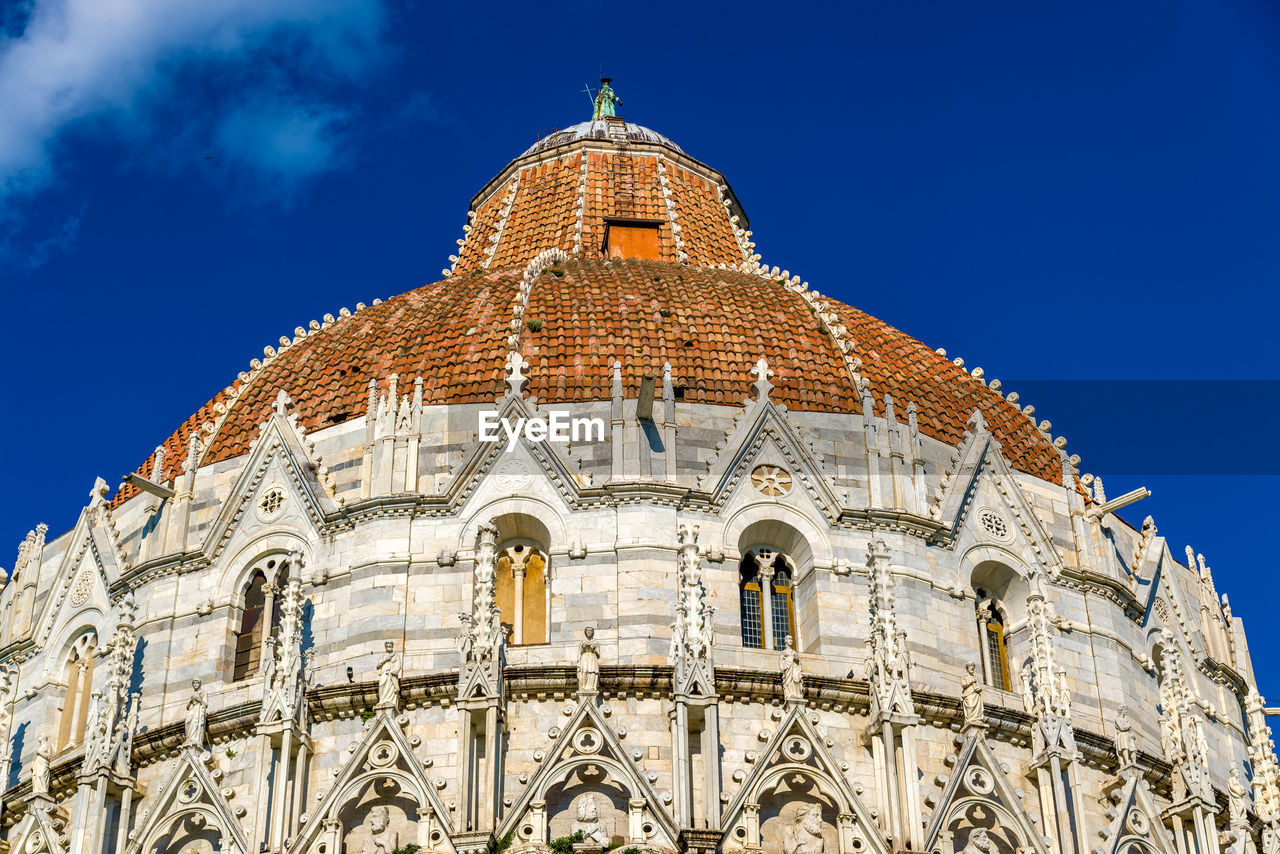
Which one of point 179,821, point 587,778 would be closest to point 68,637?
point 179,821

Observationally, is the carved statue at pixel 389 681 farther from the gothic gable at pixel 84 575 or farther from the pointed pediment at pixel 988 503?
the pointed pediment at pixel 988 503

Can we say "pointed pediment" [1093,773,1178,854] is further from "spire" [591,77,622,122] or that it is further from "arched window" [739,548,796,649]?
"spire" [591,77,622,122]

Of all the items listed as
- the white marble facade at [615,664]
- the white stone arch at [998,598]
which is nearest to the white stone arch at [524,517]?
the white marble facade at [615,664]

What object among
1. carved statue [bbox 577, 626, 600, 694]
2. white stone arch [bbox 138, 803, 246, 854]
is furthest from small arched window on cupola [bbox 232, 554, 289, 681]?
carved statue [bbox 577, 626, 600, 694]

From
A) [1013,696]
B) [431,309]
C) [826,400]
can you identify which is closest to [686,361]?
[826,400]

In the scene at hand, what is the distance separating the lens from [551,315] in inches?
1636

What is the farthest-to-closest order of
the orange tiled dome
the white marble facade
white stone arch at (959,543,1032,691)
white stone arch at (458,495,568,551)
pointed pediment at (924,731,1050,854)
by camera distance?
the orange tiled dome → white stone arch at (959,543,1032,691) → white stone arch at (458,495,568,551) → pointed pediment at (924,731,1050,854) → the white marble facade

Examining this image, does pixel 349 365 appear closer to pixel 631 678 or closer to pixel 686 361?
pixel 686 361

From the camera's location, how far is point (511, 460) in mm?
38188

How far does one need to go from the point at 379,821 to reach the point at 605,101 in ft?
91.1

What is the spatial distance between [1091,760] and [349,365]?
658 inches

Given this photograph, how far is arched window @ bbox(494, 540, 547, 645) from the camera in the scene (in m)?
36.7

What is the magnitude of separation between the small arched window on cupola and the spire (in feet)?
70.2

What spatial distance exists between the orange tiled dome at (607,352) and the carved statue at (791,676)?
616cm
